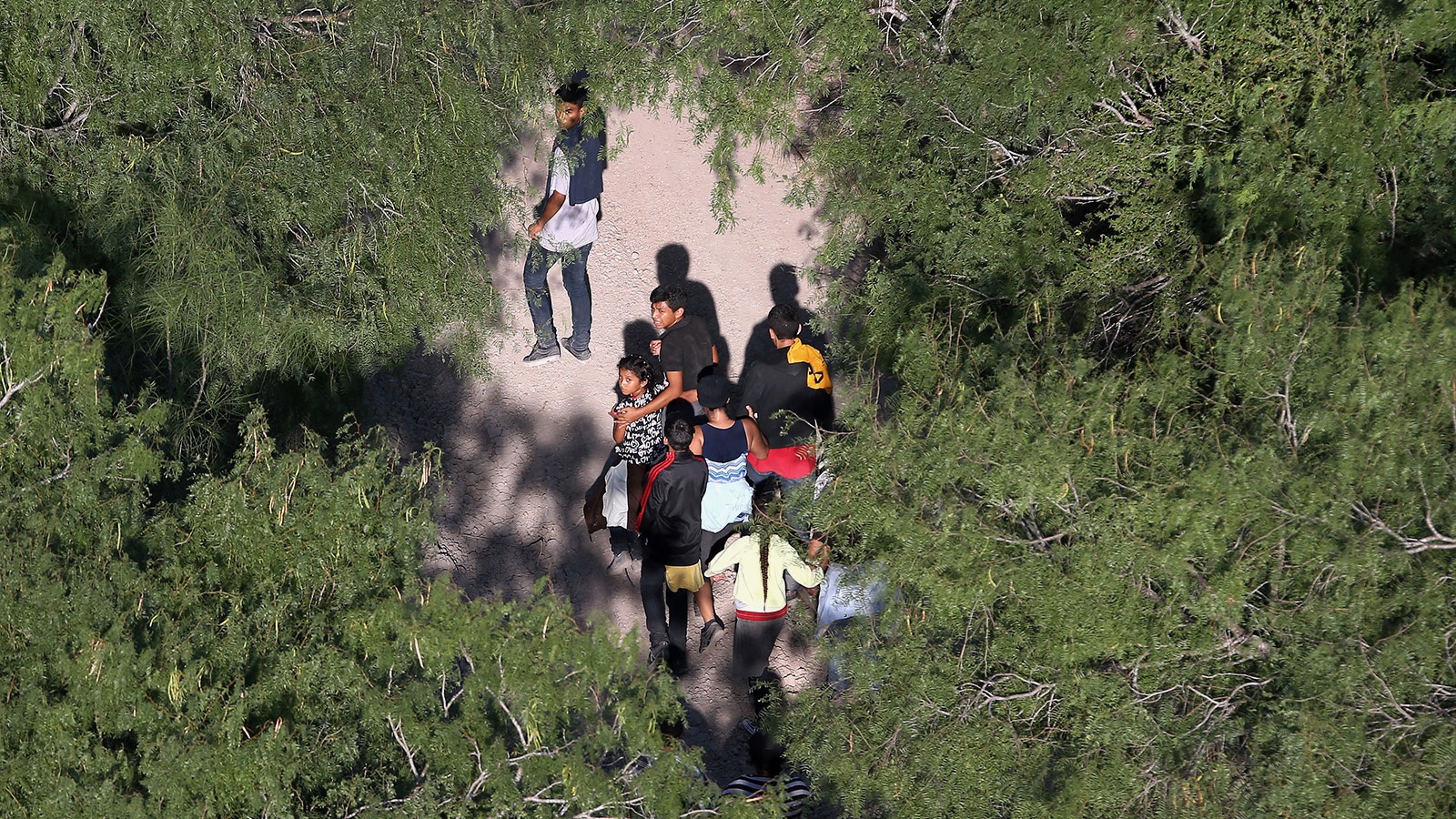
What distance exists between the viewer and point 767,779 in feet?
23.5

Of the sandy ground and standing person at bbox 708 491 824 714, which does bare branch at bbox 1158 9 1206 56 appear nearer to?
the sandy ground

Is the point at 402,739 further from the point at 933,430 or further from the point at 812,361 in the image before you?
the point at 812,361

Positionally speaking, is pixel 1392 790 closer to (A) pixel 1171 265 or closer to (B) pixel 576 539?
(A) pixel 1171 265

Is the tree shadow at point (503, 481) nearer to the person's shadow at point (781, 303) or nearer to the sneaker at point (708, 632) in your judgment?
the sneaker at point (708, 632)

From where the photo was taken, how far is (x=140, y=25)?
8250mm

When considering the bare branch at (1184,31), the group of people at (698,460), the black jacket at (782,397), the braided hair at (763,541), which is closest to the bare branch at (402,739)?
the group of people at (698,460)

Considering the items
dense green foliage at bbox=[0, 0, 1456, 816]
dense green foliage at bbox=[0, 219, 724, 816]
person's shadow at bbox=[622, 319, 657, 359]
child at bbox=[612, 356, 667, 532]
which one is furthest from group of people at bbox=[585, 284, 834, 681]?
person's shadow at bbox=[622, 319, 657, 359]

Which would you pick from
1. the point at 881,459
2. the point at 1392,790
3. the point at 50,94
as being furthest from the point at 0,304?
the point at 1392,790

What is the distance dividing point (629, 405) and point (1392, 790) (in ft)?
16.3

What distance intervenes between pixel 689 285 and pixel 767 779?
5.47 metres

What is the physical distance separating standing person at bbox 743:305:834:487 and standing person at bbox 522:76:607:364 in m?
2.16

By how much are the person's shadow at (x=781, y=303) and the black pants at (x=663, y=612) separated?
3.06 meters

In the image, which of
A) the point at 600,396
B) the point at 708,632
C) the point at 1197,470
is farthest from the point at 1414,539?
the point at 600,396

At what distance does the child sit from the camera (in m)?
8.02
